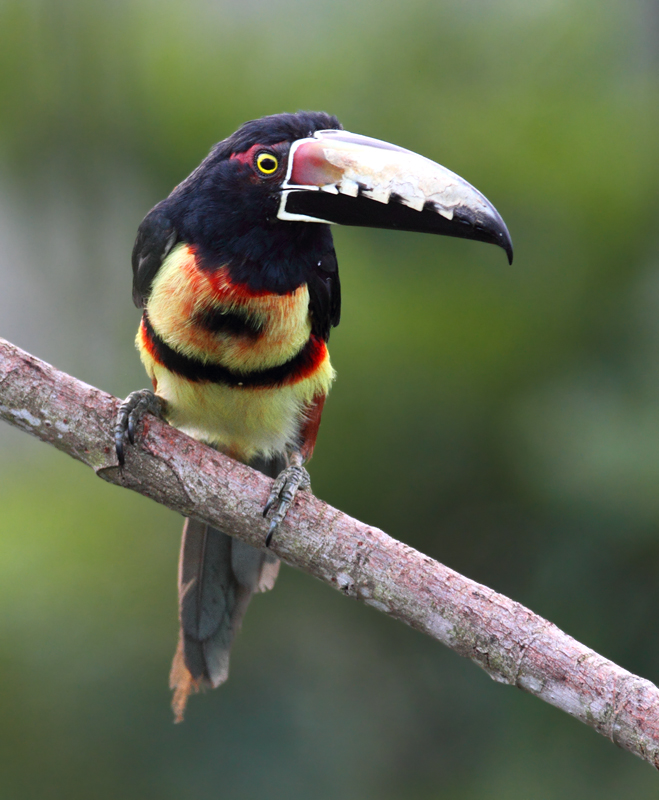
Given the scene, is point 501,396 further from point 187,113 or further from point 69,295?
point 69,295

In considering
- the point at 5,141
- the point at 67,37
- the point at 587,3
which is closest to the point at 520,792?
the point at 587,3

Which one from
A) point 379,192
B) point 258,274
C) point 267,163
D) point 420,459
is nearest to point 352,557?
point 258,274

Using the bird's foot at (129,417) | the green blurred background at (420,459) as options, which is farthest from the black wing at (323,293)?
the green blurred background at (420,459)

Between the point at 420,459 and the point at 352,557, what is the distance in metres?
1.64

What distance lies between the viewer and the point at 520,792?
11.5 ft

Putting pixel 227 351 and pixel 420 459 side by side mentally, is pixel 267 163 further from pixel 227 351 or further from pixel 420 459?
pixel 420 459

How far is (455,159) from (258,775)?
294cm

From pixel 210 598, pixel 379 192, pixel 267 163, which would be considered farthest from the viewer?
pixel 210 598

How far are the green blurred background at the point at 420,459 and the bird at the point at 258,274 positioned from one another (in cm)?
107

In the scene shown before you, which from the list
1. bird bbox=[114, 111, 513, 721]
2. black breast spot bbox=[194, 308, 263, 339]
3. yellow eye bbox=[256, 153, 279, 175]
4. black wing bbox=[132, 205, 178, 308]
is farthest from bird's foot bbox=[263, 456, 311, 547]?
yellow eye bbox=[256, 153, 279, 175]

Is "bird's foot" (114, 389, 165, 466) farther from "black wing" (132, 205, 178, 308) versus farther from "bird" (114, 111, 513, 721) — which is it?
"black wing" (132, 205, 178, 308)

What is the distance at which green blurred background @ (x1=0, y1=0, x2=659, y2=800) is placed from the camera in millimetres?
3516

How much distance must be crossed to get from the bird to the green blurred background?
3.50 ft

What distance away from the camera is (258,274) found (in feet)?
7.77
